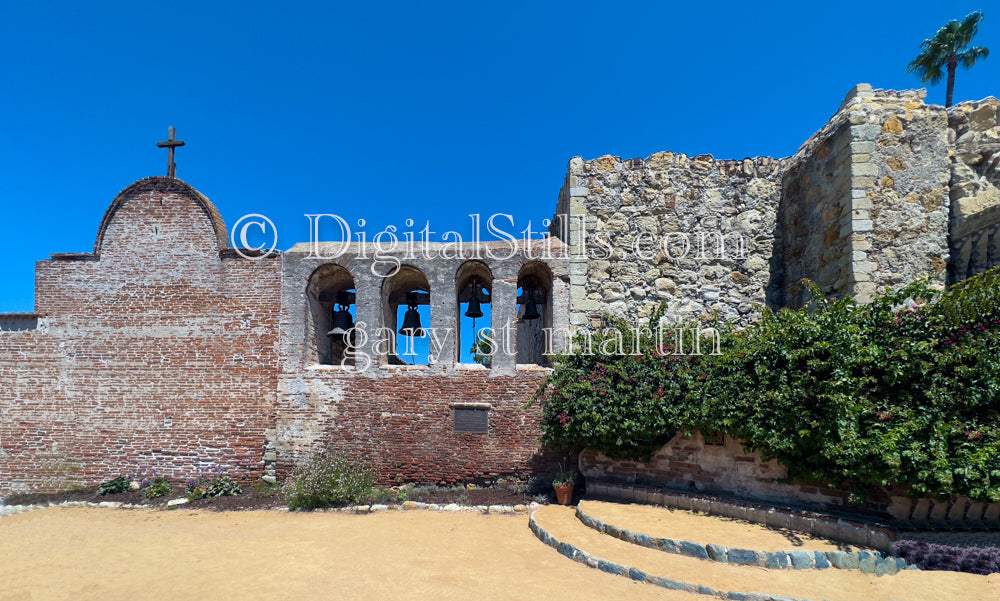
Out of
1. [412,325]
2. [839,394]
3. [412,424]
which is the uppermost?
[412,325]

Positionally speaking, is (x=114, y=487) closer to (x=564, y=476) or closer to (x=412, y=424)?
(x=412, y=424)

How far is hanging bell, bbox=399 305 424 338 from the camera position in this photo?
979cm

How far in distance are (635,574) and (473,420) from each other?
4401 millimetres

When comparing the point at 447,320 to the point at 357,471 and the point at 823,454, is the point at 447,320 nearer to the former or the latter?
the point at 357,471

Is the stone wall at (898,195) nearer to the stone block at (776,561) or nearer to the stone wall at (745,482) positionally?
the stone wall at (745,482)

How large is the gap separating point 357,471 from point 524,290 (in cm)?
501

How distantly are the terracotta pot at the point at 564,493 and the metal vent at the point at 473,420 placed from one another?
1734mm

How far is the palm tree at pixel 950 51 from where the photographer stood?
1734cm

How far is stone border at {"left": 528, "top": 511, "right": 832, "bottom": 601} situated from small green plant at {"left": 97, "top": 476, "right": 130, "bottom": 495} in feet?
27.0

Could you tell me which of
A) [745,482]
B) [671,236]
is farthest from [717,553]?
[671,236]

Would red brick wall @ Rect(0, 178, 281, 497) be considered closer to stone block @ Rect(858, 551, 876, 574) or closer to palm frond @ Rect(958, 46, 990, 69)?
stone block @ Rect(858, 551, 876, 574)

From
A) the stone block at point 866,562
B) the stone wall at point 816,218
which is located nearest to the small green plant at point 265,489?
the stone block at point 866,562

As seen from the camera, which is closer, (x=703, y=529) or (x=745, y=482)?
(x=703, y=529)

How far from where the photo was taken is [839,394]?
593 centimetres
